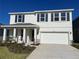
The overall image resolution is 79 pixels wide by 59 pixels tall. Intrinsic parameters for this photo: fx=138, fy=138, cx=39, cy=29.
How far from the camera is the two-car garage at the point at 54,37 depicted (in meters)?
23.1

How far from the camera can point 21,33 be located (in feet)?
83.0

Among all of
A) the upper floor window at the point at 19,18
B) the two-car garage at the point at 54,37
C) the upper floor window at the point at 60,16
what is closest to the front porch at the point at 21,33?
the two-car garage at the point at 54,37

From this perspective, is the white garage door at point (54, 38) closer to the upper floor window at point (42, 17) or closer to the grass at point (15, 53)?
the upper floor window at point (42, 17)

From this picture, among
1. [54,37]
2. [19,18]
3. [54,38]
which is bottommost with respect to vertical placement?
[54,38]

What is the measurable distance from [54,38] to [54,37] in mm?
171

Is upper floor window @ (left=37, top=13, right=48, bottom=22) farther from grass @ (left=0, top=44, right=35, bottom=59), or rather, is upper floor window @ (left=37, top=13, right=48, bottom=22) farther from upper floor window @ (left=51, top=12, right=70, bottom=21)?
grass @ (left=0, top=44, right=35, bottom=59)

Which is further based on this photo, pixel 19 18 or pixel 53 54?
pixel 19 18

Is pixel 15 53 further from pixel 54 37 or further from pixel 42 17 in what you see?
pixel 42 17

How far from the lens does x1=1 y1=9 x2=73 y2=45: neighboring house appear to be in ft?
76.2

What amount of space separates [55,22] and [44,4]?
7.59 meters

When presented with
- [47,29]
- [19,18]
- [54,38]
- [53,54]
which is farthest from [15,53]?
[19,18]

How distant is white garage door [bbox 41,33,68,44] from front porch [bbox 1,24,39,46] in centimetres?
180

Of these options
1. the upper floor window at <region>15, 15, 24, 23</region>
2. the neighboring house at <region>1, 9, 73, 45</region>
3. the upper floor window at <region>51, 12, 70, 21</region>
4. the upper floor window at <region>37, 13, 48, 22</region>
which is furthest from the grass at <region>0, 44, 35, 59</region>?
the upper floor window at <region>15, 15, 24, 23</region>

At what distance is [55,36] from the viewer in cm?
2352
